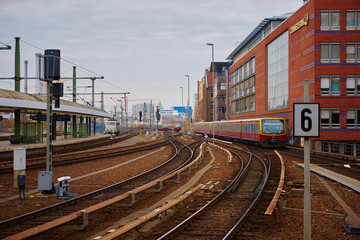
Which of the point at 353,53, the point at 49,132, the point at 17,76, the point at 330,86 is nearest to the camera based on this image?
the point at 49,132

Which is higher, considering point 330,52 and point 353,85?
point 330,52

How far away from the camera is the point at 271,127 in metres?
33.8

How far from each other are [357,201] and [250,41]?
54862 millimetres

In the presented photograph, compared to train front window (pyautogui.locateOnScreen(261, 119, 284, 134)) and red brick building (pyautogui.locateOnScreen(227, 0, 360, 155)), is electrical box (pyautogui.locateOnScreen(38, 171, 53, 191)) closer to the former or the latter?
train front window (pyautogui.locateOnScreen(261, 119, 284, 134))

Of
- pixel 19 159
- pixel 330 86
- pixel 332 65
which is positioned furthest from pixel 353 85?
pixel 19 159

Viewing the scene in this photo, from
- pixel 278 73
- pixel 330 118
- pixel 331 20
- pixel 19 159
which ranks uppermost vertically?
pixel 331 20

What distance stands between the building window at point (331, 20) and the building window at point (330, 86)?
502 centimetres

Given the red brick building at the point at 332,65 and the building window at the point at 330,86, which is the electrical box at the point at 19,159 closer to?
the red brick building at the point at 332,65

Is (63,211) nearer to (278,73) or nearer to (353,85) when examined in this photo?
(353,85)

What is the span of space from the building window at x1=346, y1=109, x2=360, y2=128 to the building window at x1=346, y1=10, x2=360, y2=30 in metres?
8.34

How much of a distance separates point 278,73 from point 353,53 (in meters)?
12.3

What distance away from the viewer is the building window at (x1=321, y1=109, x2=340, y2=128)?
34.7 metres

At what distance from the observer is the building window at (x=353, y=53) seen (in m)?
34.6

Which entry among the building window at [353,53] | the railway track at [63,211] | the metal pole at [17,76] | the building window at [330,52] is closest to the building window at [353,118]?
the building window at [353,53]
